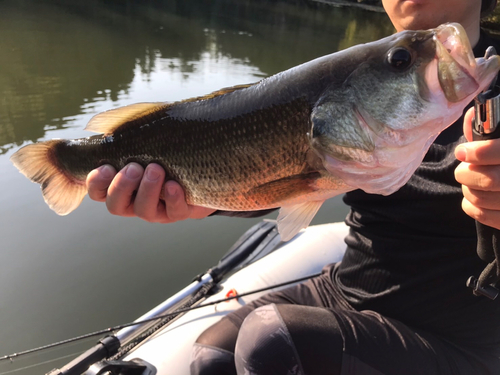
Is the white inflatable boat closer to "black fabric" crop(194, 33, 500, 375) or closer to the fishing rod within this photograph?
"black fabric" crop(194, 33, 500, 375)

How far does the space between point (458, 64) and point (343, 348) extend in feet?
4.43

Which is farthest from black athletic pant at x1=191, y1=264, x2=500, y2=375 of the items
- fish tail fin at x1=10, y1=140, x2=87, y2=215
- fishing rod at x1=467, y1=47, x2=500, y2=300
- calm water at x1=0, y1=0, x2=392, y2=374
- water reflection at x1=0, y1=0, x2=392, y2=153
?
water reflection at x1=0, y1=0, x2=392, y2=153

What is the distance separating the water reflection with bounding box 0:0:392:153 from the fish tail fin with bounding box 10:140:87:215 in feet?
21.3

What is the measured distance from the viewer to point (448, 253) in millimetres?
1809

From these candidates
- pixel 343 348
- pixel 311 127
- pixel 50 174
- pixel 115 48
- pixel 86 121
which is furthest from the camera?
pixel 115 48

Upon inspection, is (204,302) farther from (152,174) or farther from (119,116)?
(119,116)

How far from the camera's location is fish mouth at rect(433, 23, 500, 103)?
46.4 inches

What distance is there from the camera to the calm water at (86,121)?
424cm

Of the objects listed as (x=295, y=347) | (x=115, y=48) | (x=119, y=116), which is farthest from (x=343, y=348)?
(x=115, y=48)

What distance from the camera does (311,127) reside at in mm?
1499

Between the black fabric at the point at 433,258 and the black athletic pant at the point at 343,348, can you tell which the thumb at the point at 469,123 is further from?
the black athletic pant at the point at 343,348

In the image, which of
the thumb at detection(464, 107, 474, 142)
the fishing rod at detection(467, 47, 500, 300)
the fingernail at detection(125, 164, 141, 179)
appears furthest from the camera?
the fingernail at detection(125, 164, 141, 179)

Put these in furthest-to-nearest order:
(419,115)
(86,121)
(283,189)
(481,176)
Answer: (86,121), (283,189), (419,115), (481,176)

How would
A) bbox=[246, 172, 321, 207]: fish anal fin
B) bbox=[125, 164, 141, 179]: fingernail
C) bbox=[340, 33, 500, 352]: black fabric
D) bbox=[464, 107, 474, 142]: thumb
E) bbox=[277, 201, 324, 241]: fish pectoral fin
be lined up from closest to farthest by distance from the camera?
bbox=[464, 107, 474, 142]: thumb → bbox=[246, 172, 321, 207]: fish anal fin → bbox=[277, 201, 324, 241]: fish pectoral fin → bbox=[340, 33, 500, 352]: black fabric → bbox=[125, 164, 141, 179]: fingernail
